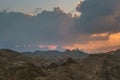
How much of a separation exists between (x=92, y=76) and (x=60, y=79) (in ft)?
95.2

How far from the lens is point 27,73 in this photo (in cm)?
13862

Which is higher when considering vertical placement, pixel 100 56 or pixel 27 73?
pixel 100 56

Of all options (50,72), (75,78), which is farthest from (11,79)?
(75,78)

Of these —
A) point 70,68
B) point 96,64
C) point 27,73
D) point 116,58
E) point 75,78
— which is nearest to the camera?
point 27,73

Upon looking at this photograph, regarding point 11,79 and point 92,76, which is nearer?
point 11,79

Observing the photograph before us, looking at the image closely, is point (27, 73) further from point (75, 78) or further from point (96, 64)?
point (96, 64)

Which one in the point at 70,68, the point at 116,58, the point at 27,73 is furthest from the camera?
the point at 116,58

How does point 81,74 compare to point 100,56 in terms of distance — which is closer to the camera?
point 81,74

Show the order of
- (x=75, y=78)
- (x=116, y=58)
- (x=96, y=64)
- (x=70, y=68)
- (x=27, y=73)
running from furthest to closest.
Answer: (x=116, y=58), (x=96, y=64), (x=70, y=68), (x=75, y=78), (x=27, y=73)

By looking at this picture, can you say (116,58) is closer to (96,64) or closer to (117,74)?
(96,64)

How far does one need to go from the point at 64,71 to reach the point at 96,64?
35.5m

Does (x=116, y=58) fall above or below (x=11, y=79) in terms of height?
above

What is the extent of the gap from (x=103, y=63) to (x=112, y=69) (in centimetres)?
1236

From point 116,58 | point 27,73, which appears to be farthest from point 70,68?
point 116,58
